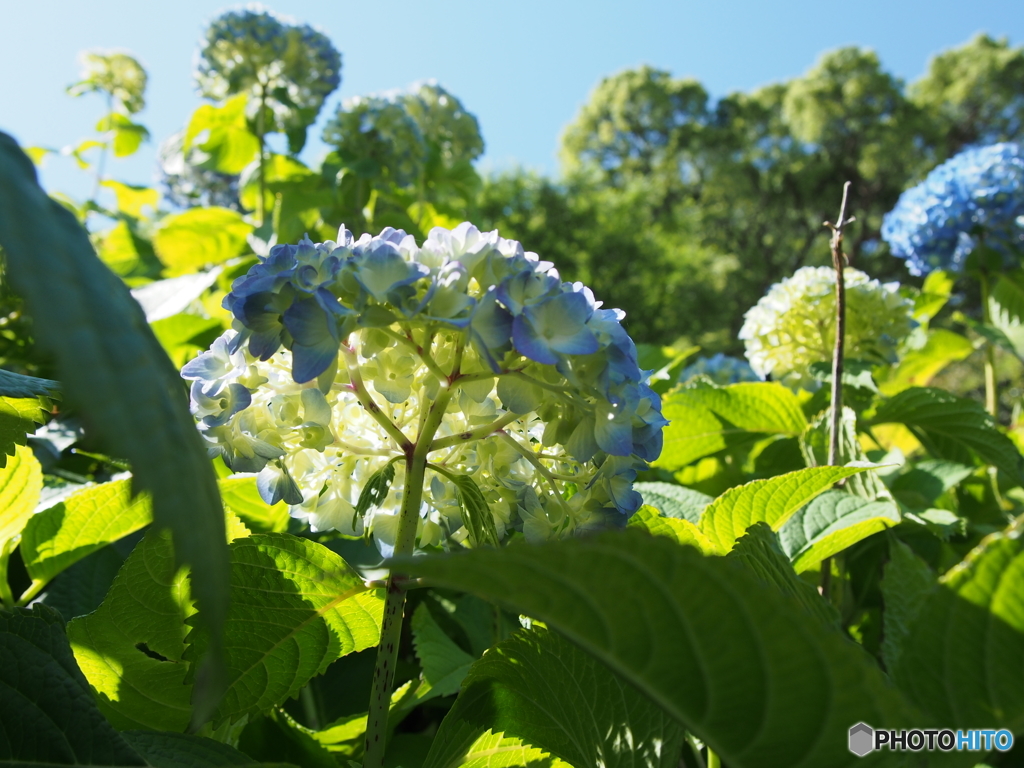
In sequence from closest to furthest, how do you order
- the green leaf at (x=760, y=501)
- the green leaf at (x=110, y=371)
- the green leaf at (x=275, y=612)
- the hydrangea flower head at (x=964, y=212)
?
the green leaf at (x=110, y=371) → the green leaf at (x=275, y=612) → the green leaf at (x=760, y=501) → the hydrangea flower head at (x=964, y=212)

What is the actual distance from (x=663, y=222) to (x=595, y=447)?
2070cm

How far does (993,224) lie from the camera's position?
2279mm

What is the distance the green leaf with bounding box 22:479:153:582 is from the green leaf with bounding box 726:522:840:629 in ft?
2.48

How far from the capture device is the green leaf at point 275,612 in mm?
713

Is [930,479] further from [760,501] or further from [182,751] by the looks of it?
[182,751]

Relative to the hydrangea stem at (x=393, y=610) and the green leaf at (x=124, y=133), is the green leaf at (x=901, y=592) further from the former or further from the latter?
the green leaf at (x=124, y=133)

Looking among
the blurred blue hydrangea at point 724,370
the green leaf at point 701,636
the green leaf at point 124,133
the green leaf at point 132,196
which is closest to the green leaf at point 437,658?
the green leaf at point 701,636

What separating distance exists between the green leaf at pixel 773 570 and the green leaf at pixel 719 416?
81cm

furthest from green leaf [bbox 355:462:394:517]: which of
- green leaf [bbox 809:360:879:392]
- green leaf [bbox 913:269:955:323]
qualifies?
green leaf [bbox 913:269:955:323]

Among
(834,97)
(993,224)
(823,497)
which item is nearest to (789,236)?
(834,97)

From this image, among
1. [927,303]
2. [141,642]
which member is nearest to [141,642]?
[141,642]

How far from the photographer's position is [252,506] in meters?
1.15

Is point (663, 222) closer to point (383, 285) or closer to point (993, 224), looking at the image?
point (993, 224)

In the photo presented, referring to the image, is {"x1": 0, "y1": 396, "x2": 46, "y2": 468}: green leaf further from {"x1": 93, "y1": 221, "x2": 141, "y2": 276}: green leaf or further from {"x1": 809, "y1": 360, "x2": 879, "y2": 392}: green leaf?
{"x1": 93, "y1": 221, "x2": 141, "y2": 276}: green leaf
